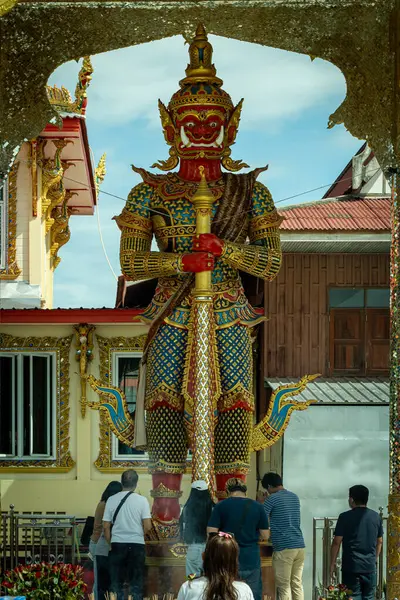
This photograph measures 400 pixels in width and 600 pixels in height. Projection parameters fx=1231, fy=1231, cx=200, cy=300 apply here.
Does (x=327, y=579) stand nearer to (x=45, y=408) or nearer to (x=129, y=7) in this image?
(x=129, y=7)

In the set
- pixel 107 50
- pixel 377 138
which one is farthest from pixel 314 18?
pixel 107 50

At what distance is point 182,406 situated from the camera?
863cm

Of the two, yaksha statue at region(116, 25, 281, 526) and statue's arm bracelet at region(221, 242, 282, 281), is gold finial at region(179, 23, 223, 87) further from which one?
statue's arm bracelet at region(221, 242, 282, 281)

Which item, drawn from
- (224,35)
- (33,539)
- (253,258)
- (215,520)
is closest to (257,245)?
(253,258)

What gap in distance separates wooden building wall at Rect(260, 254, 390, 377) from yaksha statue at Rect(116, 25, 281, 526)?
772 cm

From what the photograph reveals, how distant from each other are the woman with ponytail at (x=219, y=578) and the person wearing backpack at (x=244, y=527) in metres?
1.74

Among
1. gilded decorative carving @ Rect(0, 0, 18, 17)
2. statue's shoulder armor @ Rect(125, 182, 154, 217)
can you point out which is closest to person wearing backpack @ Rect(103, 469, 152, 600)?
statue's shoulder armor @ Rect(125, 182, 154, 217)

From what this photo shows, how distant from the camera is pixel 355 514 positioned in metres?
8.85

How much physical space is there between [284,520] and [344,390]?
7.11 meters

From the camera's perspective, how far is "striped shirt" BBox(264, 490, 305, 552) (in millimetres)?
8867

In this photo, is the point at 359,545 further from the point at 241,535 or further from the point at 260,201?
the point at 260,201

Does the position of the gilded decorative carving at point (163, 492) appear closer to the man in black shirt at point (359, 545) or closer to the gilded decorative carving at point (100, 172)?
the man in black shirt at point (359, 545)

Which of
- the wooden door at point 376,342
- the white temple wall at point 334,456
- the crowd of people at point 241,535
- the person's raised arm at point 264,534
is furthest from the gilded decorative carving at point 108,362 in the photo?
the person's raised arm at point 264,534

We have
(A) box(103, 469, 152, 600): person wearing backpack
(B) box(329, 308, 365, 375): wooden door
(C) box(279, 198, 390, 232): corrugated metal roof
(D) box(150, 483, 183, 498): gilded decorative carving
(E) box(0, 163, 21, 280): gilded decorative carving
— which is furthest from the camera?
(E) box(0, 163, 21, 280): gilded decorative carving
